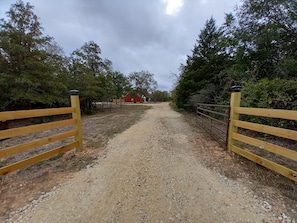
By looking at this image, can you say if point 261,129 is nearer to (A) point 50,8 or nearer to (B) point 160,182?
(B) point 160,182

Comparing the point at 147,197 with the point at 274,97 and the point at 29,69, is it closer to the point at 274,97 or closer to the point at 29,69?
the point at 274,97

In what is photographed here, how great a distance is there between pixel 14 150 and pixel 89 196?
1.44m

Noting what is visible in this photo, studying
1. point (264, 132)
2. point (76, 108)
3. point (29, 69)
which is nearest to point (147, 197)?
point (264, 132)

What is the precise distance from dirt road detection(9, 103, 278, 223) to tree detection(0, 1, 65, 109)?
8817mm

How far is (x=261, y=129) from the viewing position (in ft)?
8.65

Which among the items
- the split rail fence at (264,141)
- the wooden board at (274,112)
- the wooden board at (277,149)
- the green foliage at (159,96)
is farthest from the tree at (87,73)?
the green foliage at (159,96)

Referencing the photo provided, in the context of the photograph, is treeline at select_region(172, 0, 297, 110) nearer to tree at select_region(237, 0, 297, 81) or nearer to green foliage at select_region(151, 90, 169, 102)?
tree at select_region(237, 0, 297, 81)

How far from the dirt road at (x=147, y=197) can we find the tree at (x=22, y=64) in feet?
28.9

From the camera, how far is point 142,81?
41.8 metres

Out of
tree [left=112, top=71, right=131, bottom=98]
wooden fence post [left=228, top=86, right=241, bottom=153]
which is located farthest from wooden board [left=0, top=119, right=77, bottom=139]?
tree [left=112, top=71, right=131, bottom=98]

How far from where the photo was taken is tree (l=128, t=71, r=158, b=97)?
40812 mm

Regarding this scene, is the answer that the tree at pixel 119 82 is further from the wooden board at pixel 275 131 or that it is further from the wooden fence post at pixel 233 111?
the wooden board at pixel 275 131

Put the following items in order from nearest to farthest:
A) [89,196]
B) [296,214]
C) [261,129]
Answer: [296,214]
[89,196]
[261,129]

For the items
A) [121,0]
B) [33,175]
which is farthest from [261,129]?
[121,0]
